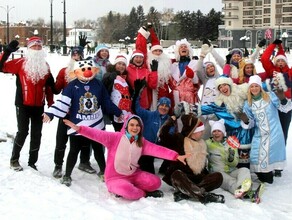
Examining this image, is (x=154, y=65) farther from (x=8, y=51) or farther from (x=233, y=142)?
(x=8, y=51)

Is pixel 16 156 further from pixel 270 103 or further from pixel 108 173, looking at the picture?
pixel 270 103

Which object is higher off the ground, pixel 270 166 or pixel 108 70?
pixel 108 70

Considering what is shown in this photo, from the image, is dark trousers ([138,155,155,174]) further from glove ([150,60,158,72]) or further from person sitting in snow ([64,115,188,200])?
glove ([150,60,158,72])

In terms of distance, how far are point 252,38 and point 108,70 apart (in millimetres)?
84928

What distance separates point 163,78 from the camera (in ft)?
20.8

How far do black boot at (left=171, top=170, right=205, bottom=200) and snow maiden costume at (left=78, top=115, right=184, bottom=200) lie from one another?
0.26 meters

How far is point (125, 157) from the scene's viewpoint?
524 cm

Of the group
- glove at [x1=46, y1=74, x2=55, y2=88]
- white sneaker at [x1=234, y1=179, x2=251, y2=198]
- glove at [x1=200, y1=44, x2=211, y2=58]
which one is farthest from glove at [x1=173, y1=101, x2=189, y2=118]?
glove at [x1=46, y1=74, x2=55, y2=88]

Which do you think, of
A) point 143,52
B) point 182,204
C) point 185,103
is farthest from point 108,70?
point 182,204

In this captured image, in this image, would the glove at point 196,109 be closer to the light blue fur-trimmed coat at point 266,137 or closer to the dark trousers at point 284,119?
the light blue fur-trimmed coat at point 266,137

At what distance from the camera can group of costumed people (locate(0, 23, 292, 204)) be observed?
5242 millimetres

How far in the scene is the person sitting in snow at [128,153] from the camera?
17.0 ft

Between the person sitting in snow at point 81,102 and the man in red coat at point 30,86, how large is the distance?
43 centimetres

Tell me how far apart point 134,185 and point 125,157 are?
36 cm
